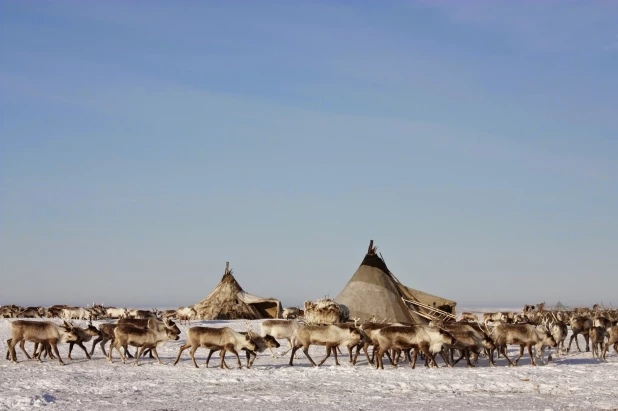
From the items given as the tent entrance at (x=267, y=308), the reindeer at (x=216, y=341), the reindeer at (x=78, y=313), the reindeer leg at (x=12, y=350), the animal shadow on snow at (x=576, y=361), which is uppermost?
the tent entrance at (x=267, y=308)

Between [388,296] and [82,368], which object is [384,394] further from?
[388,296]

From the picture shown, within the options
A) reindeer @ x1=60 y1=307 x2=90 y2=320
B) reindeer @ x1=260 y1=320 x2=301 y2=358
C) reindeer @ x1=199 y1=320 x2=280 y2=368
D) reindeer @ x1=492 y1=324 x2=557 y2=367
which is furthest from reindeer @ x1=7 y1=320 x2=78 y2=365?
reindeer @ x1=60 y1=307 x2=90 y2=320

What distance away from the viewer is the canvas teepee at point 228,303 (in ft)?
147

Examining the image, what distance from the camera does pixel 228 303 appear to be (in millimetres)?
45469

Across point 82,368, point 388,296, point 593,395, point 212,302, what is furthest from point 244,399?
point 212,302

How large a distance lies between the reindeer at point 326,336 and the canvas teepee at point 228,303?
24785 mm

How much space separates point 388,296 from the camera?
33.2 m

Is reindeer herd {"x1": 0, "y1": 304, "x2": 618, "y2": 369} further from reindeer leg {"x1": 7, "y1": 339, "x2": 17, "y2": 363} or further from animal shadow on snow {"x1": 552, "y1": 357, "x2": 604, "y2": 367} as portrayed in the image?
animal shadow on snow {"x1": 552, "y1": 357, "x2": 604, "y2": 367}

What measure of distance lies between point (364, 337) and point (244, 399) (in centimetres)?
703

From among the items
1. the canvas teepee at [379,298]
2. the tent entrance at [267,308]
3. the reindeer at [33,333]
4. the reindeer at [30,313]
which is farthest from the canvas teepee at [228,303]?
the reindeer at [33,333]

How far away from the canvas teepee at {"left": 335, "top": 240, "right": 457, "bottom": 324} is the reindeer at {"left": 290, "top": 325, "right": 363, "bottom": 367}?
36.9ft

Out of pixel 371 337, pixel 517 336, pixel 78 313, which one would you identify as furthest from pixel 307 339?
pixel 78 313

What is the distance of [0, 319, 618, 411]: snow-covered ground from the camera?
13.9 meters

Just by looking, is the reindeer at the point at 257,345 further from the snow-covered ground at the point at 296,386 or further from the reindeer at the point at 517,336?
the reindeer at the point at 517,336
